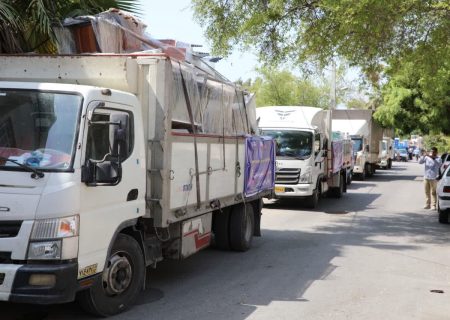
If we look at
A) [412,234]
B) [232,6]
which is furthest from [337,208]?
[232,6]

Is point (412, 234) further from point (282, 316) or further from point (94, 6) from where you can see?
point (94, 6)

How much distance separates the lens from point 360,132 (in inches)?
1179

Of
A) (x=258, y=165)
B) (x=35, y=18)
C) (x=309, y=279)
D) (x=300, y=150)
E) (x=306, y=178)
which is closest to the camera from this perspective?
(x=35, y=18)

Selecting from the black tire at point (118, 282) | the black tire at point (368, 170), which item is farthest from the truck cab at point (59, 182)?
the black tire at point (368, 170)

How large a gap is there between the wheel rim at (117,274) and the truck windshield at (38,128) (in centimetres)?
124

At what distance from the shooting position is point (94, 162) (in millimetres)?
5172

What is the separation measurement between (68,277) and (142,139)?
173 centimetres

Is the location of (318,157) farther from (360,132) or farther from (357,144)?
(360,132)

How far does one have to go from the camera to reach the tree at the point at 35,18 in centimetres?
728

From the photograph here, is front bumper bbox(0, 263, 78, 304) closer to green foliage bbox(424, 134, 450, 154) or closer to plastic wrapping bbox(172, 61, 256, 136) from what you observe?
plastic wrapping bbox(172, 61, 256, 136)

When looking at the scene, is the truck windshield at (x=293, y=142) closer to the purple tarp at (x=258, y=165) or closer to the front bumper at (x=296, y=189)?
the front bumper at (x=296, y=189)

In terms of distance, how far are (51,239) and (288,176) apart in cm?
1171

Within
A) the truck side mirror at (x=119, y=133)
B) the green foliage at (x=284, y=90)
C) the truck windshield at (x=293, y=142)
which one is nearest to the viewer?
the truck side mirror at (x=119, y=133)

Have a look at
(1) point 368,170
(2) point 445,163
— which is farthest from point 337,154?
(1) point 368,170
